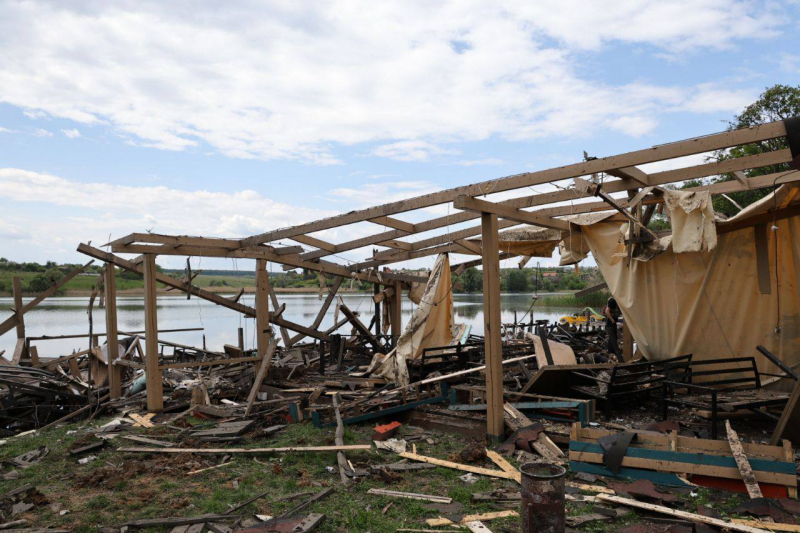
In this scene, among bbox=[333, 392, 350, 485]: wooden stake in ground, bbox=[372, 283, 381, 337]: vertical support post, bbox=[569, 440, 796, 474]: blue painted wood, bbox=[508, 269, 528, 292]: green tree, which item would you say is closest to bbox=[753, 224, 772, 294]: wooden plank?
bbox=[569, 440, 796, 474]: blue painted wood

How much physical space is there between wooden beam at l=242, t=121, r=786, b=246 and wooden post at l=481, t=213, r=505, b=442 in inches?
21.6

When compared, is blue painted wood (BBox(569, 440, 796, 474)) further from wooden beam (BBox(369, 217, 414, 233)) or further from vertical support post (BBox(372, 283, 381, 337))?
vertical support post (BBox(372, 283, 381, 337))

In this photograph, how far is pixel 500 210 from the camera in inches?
293

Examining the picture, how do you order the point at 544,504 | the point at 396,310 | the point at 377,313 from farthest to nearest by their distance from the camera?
the point at 396,310
the point at 377,313
the point at 544,504

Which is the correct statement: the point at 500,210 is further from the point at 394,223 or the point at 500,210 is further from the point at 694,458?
the point at 694,458

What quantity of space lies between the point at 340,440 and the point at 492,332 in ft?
8.47

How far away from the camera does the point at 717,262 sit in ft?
28.7

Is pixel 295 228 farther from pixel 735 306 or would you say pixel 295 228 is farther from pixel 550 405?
pixel 735 306

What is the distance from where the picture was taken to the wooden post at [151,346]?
33.5ft

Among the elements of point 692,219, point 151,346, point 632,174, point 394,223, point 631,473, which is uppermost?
point 632,174

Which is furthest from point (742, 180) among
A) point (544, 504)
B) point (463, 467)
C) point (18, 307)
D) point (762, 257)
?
point (18, 307)

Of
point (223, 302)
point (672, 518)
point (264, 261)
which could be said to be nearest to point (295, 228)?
point (264, 261)

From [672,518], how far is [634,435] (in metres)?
1.36

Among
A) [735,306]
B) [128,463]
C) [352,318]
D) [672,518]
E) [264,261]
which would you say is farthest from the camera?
[352,318]
